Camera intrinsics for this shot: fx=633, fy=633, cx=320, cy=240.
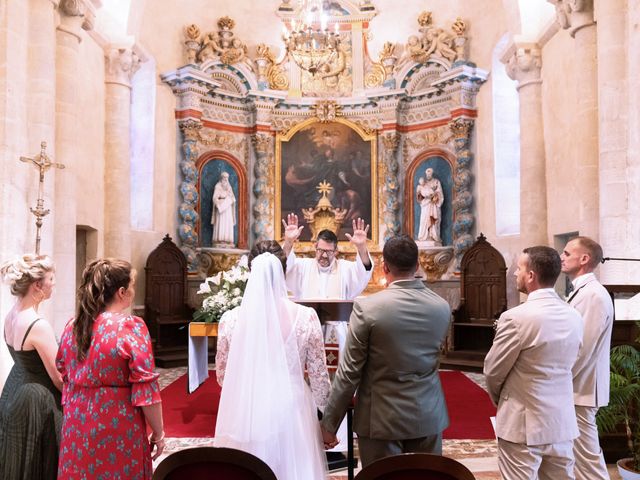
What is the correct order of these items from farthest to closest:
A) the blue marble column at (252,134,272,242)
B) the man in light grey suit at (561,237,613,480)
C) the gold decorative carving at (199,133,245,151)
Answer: the blue marble column at (252,134,272,242)
the gold decorative carving at (199,133,245,151)
the man in light grey suit at (561,237,613,480)

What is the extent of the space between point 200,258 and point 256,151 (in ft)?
9.14

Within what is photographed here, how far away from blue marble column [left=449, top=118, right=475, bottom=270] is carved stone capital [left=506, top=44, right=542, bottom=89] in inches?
92.7

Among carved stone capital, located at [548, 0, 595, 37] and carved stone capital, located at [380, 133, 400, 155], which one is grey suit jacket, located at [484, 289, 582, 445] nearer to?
carved stone capital, located at [548, 0, 595, 37]

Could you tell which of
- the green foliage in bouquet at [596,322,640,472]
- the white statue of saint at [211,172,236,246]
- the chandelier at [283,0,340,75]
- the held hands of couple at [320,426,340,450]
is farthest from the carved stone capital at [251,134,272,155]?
the held hands of couple at [320,426,340,450]

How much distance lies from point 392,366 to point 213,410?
515cm

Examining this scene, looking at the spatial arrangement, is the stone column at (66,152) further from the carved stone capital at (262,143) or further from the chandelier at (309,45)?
the carved stone capital at (262,143)

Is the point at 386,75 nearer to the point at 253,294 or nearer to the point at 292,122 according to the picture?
the point at 292,122

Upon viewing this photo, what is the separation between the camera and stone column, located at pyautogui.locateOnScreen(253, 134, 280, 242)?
1426 centimetres

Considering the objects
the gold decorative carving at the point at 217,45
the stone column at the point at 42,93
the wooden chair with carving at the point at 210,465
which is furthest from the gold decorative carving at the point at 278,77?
the wooden chair with carving at the point at 210,465

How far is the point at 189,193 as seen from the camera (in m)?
13.3

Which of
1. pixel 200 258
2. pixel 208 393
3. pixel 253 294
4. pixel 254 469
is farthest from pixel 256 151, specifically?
pixel 254 469

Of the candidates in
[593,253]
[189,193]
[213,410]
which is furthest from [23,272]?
[189,193]

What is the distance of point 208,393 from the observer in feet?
28.6

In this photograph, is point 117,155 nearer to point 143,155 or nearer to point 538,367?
point 143,155
